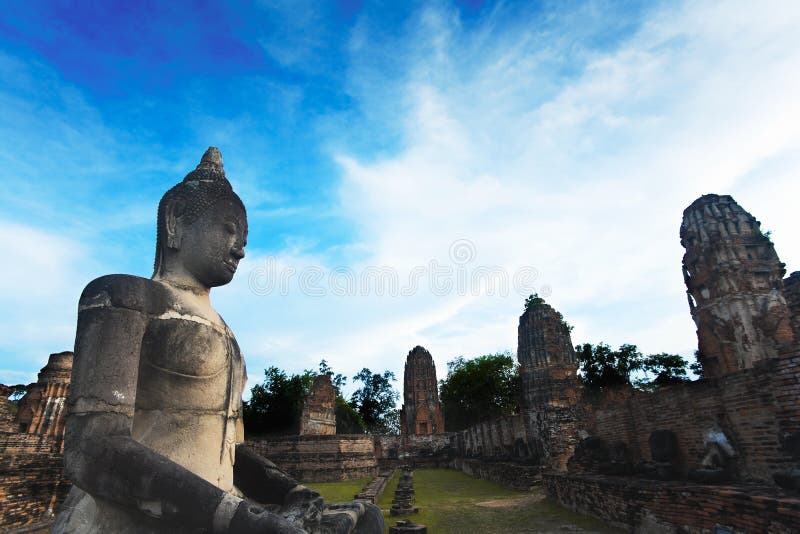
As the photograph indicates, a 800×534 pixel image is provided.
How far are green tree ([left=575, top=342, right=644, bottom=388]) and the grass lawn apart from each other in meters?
33.4

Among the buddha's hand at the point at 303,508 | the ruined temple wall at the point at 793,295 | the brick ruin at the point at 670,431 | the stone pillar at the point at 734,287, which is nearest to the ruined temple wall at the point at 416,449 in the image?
the brick ruin at the point at 670,431

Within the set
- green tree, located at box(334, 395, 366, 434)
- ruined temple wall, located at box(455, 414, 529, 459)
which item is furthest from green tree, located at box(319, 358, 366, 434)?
ruined temple wall, located at box(455, 414, 529, 459)

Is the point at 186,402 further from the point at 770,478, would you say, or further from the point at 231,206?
the point at 770,478

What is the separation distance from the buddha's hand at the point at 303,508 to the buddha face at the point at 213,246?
1.27 m

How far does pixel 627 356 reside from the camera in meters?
43.3

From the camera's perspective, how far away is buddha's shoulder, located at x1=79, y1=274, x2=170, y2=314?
6.86ft

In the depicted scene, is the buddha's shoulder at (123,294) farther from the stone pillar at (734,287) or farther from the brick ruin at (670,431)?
the stone pillar at (734,287)

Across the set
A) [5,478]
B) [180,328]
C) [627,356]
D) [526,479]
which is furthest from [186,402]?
[627,356]

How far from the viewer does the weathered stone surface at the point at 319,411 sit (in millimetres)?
29047

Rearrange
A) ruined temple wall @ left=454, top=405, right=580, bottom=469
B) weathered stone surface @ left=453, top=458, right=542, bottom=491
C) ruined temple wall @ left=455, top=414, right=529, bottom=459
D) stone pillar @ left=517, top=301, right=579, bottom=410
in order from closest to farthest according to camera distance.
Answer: weathered stone surface @ left=453, top=458, right=542, bottom=491 < ruined temple wall @ left=454, top=405, right=580, bottom=469 < ruined temple wall @ left=455, top=414, right=529, bottom=459 < stone pillar @ left=517, top=301, right=579, bottom=410

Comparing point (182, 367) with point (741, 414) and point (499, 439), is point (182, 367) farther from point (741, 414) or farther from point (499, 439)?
point (499, 439)

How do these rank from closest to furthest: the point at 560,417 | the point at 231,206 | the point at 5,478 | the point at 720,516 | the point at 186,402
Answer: the point at 186,402 < the point at 231,206 < the point at 720,516 < the point at 5,478 < the point at 560,417

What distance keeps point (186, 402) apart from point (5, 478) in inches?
303

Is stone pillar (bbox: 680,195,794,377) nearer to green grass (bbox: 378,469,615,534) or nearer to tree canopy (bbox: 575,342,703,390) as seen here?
green grass (bbox: 378,469,615,534)
